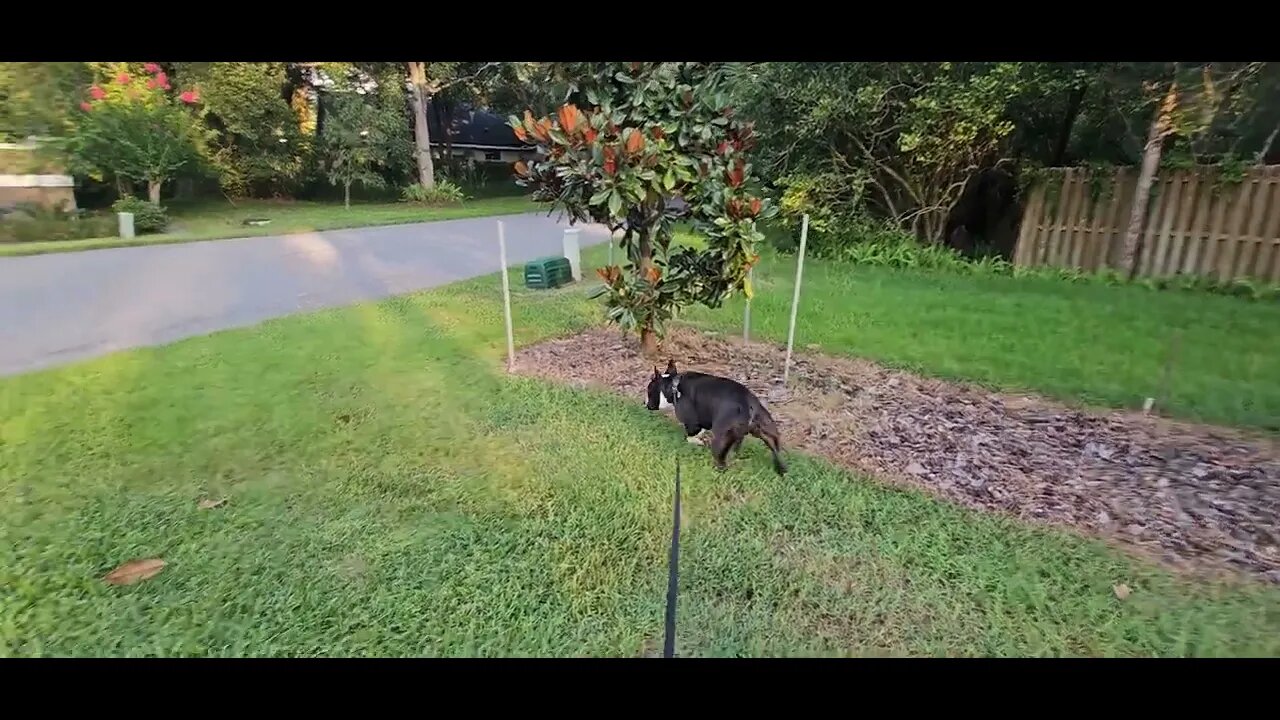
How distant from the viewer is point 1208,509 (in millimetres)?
2451

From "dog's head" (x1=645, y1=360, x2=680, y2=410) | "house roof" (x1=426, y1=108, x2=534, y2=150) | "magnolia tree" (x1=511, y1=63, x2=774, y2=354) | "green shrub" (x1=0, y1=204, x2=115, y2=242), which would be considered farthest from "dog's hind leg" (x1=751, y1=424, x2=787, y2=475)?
"house roof" (x1=426, y1=108, x2=534, y2=150)

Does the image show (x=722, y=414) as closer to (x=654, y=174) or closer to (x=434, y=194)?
(x=654, y=174)

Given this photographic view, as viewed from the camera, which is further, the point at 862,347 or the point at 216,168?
the point at 216,168

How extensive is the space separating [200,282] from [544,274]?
361 centimetres

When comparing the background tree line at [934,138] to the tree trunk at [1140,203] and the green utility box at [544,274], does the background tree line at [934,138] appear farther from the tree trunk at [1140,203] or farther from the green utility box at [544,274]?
the green utility box at [544,274]

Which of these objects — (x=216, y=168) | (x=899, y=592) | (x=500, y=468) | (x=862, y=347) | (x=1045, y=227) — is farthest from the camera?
(x=216, y=168)

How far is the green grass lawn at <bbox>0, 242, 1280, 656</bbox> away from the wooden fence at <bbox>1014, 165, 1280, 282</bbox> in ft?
20.0

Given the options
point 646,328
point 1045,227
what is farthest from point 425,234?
point 1045,227

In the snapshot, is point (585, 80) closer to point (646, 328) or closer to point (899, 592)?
point (646, 328)

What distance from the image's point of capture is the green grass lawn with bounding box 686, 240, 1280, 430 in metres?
3.66

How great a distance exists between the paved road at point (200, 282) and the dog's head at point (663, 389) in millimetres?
3779

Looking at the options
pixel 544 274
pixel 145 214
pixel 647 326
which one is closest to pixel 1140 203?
pixel 647 326
